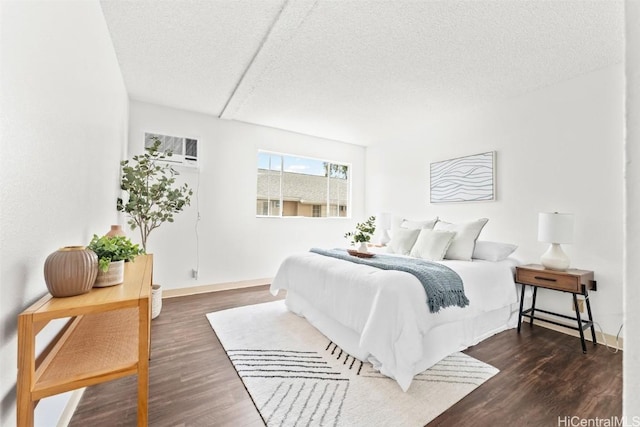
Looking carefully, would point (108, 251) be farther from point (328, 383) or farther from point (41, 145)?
point (328, 383)

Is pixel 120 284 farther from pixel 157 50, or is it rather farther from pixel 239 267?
pixel 239 267

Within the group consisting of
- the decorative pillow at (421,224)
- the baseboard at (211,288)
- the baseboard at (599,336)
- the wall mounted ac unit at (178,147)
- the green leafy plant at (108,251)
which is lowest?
the baseboard at (211,288)

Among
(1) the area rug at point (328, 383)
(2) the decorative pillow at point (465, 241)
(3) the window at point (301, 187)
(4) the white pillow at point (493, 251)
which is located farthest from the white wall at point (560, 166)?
(3) the window at point (301, 187)

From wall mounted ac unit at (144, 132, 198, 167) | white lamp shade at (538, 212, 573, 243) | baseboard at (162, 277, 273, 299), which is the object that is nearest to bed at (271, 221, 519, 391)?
white lamp shade at (538, 212, 573, 243)

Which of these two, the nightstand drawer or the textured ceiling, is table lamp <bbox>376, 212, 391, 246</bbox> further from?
the nightstand drawer

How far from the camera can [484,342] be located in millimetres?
2506

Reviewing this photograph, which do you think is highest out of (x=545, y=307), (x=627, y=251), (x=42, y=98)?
(x=42, y=98)

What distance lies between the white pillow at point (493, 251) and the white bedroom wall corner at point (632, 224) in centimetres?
286

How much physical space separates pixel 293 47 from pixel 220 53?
0.70 m

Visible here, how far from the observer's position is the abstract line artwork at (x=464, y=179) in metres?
3.49

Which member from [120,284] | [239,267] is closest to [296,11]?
[120,284]

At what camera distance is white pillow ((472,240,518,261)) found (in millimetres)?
2945

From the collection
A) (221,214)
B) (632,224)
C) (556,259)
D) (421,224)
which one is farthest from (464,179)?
(632,224)

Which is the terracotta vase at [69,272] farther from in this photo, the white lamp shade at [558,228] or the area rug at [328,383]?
the white lamp shade at [558,228]
